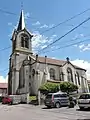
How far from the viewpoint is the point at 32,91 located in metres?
46.2

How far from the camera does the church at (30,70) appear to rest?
46.8 meters

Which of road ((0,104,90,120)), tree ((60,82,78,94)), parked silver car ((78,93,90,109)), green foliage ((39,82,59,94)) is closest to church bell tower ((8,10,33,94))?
green foliage ((39,82,59,94))

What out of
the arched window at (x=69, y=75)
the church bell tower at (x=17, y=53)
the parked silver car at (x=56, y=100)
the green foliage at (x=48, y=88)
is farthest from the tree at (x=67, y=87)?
Answer: the parked silver car at (x=56, y=100)

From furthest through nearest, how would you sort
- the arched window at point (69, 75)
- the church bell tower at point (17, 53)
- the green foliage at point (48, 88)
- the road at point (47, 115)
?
1. the arched window at point (69, 75)
2. the church bell tower at point (17, 53)
3. the green foliage at point (48, 88)
4. the road at point (47, 115)

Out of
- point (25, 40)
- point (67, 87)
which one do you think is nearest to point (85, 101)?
point (67, 87)

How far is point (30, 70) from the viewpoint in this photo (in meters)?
48.7

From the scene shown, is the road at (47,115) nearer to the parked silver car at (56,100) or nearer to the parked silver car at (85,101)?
the parked silver car at (85,101)

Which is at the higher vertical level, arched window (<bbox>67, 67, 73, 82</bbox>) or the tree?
arched window (<bbox>67, 67, 73, 82</bbox>)

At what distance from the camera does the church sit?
4677 centimetres

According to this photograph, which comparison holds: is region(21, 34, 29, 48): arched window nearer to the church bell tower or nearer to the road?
the church bell tower

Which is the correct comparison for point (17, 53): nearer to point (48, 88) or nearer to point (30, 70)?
point (30, 70)

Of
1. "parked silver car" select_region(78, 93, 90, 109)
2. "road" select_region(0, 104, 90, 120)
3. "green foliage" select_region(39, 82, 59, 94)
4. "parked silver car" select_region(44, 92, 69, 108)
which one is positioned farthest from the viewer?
"green foliage" select_region(39, 82, 59, 94)


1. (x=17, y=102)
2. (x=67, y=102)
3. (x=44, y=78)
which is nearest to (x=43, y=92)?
(x=17, y=102)

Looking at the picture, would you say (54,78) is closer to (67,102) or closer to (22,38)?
(22,38)
